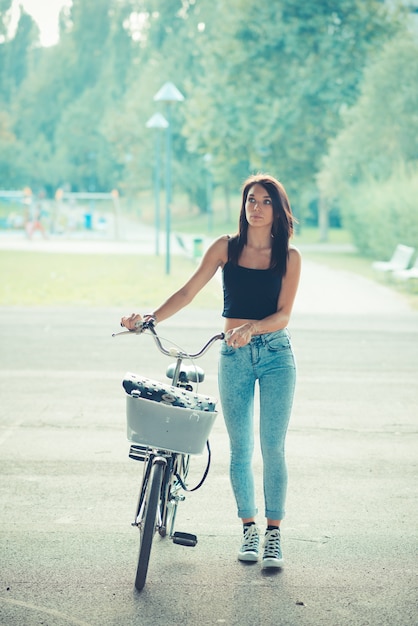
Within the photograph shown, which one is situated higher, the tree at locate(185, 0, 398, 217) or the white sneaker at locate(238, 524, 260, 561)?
the tree at locate(185, 0, 398, 217)

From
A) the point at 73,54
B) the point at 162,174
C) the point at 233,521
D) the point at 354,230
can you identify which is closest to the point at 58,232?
the point at 354,230

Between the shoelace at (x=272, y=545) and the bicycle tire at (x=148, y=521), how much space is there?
70 cm

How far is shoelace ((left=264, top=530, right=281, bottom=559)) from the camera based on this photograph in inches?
201

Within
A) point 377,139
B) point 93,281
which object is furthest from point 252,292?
point 377,139

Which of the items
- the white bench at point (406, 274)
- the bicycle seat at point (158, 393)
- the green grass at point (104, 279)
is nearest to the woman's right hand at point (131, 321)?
the bicycle seat at point (158, 393)

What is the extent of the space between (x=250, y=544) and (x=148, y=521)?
2.56ft

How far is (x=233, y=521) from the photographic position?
5.90 m

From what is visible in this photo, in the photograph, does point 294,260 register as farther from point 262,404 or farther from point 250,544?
point 250,544

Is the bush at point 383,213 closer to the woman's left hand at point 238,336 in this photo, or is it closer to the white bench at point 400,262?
the white bench at point 400,262

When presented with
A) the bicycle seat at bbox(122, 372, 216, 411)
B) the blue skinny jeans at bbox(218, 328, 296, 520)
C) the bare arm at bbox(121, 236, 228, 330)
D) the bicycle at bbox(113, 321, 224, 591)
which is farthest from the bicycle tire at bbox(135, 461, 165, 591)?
the bare arm at bbox(121, 236, 228, 330)

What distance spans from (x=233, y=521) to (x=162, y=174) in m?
63.4

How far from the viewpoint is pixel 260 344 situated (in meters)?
5.04

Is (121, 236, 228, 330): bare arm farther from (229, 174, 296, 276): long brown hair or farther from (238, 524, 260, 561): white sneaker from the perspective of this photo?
(238, 524, 260, 561): white sneaker

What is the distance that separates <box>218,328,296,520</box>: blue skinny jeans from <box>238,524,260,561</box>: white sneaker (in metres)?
0.08
